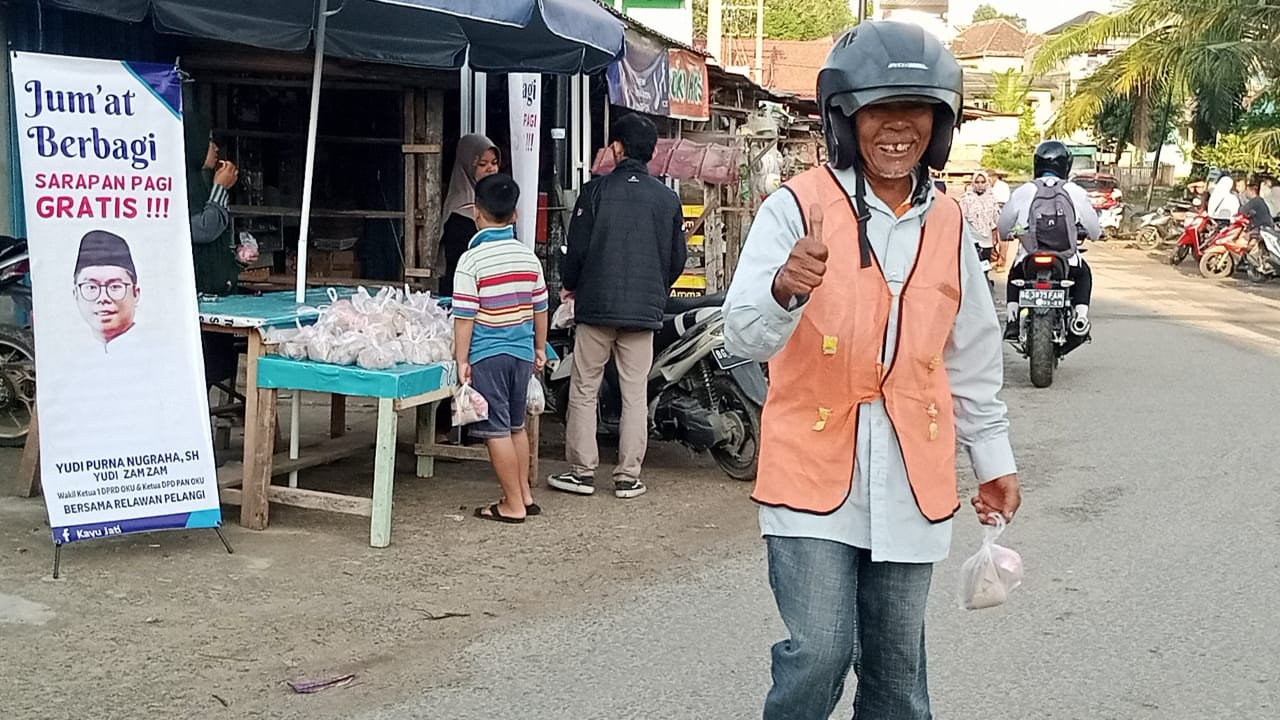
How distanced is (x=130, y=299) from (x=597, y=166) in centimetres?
415

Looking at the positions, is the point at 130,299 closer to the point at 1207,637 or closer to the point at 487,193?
the point at 487,193

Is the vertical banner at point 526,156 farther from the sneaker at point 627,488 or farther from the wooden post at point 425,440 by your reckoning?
the sneaker at point 627,488

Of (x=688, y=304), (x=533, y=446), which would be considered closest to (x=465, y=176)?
(x=688, y=304)

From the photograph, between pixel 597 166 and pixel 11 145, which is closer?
pixel 11 145

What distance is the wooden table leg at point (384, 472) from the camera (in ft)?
19.4

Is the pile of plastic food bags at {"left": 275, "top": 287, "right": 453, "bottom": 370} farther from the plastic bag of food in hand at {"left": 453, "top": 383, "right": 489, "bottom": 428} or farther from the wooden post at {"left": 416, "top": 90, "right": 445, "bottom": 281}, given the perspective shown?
the wooden post at {"left": 416, "top": 90, "right": 445, "bottom": 281}

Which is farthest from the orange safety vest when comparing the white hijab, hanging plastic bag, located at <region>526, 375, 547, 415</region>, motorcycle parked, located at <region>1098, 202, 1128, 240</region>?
motorcycle parked, located at <region>1098, 202, 1128, 240</region>

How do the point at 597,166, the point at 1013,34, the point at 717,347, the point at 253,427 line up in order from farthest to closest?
1. the point at 1013,34
2. the point at 597,166
3. the point at 717,347
4. the point at 253,427

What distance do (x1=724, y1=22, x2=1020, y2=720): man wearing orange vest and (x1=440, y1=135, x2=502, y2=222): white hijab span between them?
5.07m

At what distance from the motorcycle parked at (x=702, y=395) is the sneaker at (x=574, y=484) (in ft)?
1.80

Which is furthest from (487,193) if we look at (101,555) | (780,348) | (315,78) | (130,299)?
(780,348)

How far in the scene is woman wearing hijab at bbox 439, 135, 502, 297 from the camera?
796 cm

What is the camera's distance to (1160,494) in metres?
7.44

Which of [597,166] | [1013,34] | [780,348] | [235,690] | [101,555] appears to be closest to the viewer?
[780,348]
